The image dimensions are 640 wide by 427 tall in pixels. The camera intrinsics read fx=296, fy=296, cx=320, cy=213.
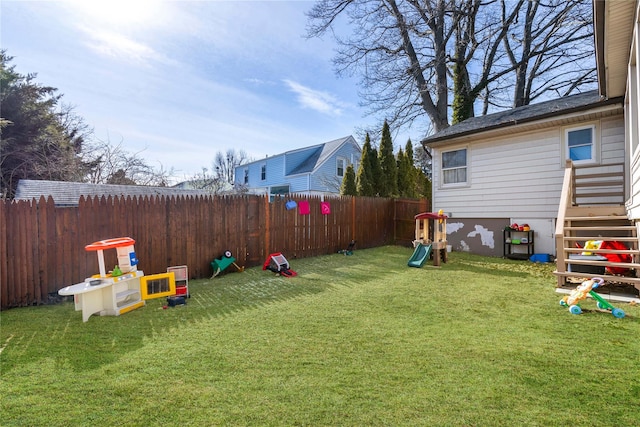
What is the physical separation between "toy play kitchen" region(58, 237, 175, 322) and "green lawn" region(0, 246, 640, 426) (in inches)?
8.7

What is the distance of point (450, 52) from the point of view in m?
16.5

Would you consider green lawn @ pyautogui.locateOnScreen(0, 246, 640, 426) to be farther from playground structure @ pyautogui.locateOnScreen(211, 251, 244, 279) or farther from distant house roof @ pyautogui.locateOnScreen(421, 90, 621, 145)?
distant house roof @ pyautogui.locateOnScreen(421, 90, 621, 145)

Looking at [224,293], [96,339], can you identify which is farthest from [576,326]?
[96,339]

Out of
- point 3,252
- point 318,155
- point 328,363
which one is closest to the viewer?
point 328,363

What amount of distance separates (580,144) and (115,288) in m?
10.7

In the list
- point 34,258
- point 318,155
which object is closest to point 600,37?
point 34,258

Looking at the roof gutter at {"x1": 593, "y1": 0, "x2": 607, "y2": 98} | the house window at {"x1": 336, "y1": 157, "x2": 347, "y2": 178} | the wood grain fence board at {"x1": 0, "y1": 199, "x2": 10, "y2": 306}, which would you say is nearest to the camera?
the roof gutter at {"x1": 593, "y1": 0, "x2": 607, "y2": 98}

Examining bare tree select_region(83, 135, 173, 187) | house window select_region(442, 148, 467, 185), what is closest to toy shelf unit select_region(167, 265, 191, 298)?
house window select_region(442, 148, 467, 185)

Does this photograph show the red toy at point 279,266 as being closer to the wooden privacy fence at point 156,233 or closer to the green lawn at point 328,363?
the wooden privacy fence at point 156,233

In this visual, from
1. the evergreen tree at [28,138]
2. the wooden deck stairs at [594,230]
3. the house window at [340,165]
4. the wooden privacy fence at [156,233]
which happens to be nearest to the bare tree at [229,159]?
the house window at [340,165]

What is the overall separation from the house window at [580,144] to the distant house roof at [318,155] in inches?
596

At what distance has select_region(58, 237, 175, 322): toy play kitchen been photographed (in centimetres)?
391

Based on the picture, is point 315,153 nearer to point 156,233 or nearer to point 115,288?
point 156,233

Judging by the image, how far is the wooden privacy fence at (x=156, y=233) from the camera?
182 inches
